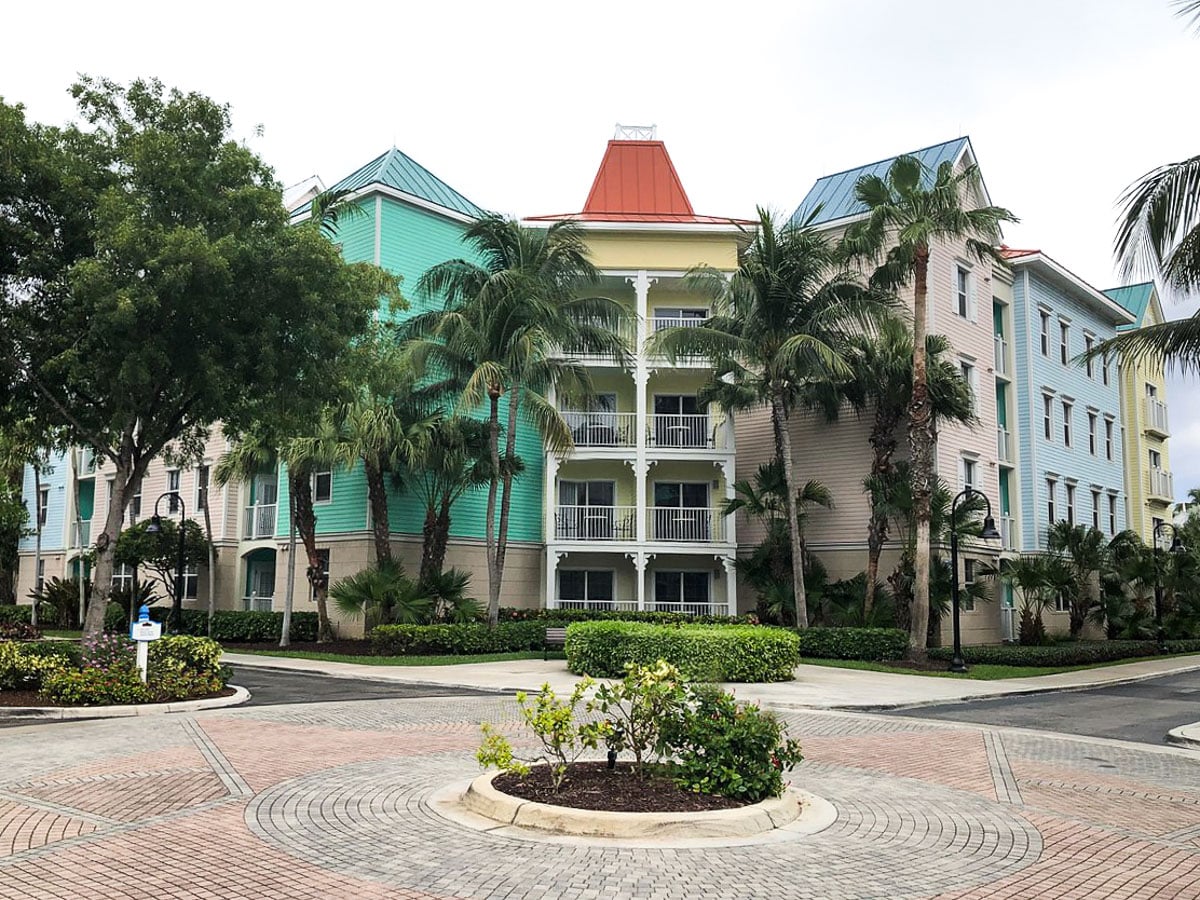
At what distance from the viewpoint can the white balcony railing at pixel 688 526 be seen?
32438 mm

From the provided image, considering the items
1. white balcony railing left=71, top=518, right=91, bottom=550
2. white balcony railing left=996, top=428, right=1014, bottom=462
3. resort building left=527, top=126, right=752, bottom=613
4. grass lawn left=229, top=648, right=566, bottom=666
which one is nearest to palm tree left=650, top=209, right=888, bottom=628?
resort building left=527, top=126, right=752, bottom=613

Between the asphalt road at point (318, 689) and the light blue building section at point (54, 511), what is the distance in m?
28.2

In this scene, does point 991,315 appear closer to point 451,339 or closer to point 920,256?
point 920,256

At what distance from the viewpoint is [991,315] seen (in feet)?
118

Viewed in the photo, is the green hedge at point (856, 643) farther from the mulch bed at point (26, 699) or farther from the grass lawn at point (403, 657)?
the mulch bed at point (26, 699)

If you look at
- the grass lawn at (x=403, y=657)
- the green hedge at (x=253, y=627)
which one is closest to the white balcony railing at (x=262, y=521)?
the green hedge at (x=253, y=627)

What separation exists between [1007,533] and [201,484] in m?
27.8

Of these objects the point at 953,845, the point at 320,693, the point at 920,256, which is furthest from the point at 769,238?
the point at 953,845

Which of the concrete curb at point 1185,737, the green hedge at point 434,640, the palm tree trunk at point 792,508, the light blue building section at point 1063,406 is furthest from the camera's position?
the light blue building section at point 1063,406

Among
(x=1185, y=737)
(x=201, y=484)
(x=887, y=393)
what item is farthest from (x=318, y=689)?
(x=201, y=484)

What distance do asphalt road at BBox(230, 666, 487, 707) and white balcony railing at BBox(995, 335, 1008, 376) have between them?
24753 mm

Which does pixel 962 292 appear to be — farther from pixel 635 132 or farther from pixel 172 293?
pixel 172 293

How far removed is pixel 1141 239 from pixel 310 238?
1179 cm

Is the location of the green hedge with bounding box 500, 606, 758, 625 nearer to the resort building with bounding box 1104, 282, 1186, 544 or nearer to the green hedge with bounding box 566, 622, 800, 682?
the green hedge with bounding box 566, 622, 800, 682
